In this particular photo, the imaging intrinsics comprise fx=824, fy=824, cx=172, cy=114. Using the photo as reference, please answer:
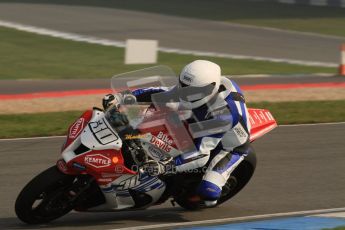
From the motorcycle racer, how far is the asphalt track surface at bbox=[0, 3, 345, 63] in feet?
→ 58.5

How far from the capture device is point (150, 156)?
26.5 feet

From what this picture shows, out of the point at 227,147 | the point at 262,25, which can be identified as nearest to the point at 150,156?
the point at 227,147

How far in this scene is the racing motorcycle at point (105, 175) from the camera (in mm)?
7730

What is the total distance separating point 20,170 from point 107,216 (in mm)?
2367

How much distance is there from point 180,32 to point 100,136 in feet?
74.7

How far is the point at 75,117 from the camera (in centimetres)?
1504

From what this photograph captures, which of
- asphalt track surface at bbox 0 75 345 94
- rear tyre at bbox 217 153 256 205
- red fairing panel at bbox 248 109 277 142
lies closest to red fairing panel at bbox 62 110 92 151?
rear tyre at bbox 217 153 256 205

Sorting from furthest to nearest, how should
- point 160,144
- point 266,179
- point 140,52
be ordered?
point 140,52, point 266,179, point 160,144

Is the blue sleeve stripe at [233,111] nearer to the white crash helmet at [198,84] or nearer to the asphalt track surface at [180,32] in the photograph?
the white crash helmet at [198,84]

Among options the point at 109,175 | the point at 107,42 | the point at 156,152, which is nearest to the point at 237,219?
the point at 156,152

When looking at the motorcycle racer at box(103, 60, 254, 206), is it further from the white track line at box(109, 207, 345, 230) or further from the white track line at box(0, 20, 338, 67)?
the white track line at box(0, 20, 338, 67)

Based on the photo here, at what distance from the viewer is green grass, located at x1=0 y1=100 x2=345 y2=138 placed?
13812 mm

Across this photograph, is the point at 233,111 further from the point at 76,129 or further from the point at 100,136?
the point at 76,129

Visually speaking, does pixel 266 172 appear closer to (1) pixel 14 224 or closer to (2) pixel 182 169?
(2) pixel 182 169
